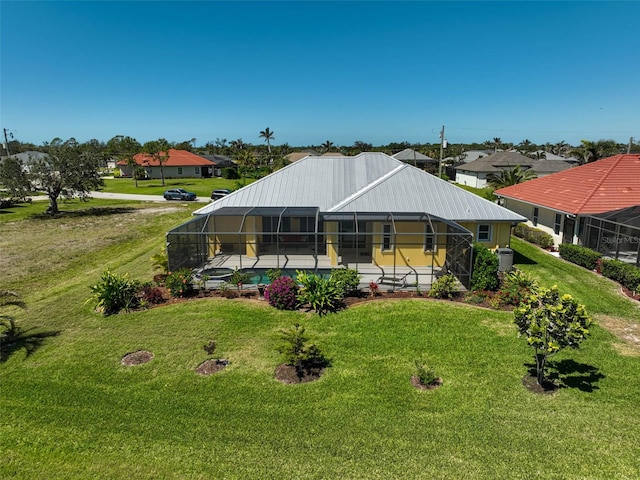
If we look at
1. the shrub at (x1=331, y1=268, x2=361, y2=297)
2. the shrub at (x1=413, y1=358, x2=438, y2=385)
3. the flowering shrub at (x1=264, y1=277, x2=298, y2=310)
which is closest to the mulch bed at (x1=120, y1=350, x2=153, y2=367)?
the flowering shrub at (x1=264, y1=277, x2=298, y2=310)

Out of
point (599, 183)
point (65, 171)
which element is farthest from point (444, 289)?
point (65, 171)

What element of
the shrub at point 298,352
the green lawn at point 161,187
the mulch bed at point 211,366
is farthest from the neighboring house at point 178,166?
the shrub at point 298,352

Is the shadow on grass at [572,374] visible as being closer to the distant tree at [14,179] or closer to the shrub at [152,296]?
the shrub at [152,296]

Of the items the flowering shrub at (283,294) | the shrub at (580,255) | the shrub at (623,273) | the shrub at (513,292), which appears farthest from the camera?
the shrub at (580,255)

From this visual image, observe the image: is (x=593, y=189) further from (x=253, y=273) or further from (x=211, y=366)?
(x=211, y=366)

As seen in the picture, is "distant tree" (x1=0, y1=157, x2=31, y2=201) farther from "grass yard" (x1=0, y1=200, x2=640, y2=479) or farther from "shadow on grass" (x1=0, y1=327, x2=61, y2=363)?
"shadow on grass" (x1=0, y1=327, x2=61, y2=363)

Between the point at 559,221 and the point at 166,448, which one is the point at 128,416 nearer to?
the point at 166,448
